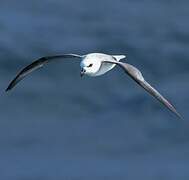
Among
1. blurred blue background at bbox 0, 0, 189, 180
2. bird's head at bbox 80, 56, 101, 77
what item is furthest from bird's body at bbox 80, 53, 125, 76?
blurred blue background at bbox 0, 0, 189, 180

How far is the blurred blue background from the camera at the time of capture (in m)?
14.1

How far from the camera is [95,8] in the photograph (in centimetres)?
1791

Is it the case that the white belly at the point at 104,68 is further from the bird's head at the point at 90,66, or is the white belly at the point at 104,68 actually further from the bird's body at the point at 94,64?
the bird's head at the point at 90,66

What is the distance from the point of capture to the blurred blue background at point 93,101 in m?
14.1

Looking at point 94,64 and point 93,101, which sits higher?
point 93,101

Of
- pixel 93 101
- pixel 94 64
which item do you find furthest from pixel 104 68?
pixel 93 101

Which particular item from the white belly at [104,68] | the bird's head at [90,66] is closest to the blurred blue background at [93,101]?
the white belly at [104,68]

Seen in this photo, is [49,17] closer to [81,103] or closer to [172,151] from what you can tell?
[81,103]

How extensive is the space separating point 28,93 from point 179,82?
1.85m

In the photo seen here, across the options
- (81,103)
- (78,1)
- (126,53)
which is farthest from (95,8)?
(81,103)

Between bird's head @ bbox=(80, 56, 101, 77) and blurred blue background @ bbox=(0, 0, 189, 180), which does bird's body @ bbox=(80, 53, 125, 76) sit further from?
blurred blue background @ bbox=(0, 0, 189, 180)

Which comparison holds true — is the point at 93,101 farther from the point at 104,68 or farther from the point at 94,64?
the point at 94,64

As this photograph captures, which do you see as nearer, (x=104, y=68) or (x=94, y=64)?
(x=94, y=64)

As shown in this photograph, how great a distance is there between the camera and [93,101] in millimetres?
15203
